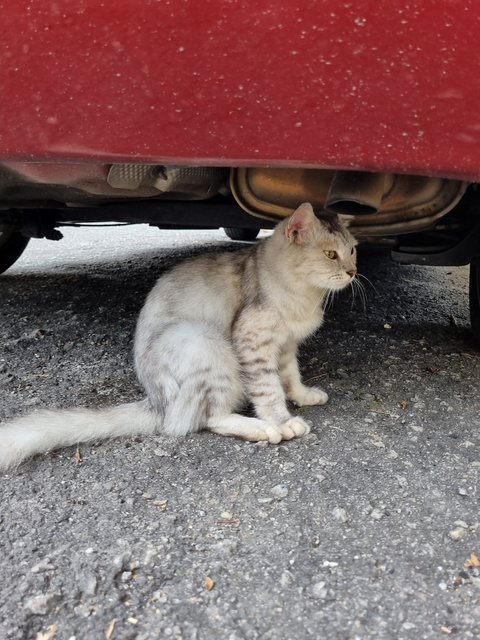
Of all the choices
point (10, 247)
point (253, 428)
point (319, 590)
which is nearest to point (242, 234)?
point (10, 247)

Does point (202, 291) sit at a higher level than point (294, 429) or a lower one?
higher

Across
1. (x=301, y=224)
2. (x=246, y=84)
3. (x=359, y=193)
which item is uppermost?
(x=246, y=84)

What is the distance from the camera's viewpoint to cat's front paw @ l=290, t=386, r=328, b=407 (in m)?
2.38

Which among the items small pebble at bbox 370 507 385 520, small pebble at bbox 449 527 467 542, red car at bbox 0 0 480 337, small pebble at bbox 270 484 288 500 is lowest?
small pebble at bbox 270 484 288 500

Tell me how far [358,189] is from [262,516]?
98 cm

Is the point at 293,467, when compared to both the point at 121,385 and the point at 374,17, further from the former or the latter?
the point at 374,17

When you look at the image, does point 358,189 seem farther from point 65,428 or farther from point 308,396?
point 65,428

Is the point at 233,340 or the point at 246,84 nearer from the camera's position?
the point at 246,84

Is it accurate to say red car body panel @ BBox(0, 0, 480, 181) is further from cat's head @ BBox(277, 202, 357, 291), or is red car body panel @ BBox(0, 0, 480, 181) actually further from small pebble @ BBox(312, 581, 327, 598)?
small pebble @ BBox(312, 581, 327, 598)

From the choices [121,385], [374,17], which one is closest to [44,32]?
[374,17]

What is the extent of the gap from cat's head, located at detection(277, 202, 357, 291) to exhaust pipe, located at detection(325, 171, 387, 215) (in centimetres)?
46

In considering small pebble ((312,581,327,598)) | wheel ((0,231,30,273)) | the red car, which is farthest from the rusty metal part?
wheel ((0,231,30,273))

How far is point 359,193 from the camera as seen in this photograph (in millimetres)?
1719

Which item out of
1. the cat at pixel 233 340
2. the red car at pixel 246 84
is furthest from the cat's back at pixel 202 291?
the red car at pixel 246 84
